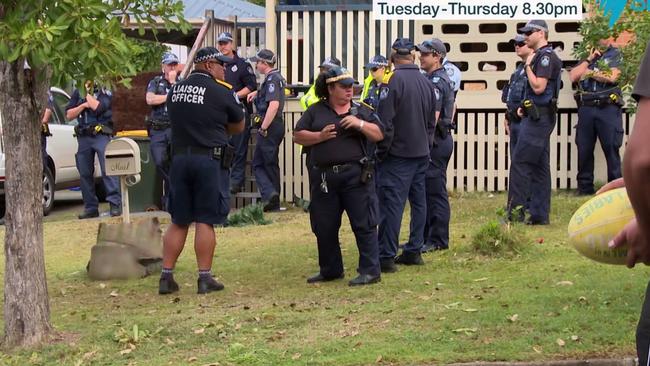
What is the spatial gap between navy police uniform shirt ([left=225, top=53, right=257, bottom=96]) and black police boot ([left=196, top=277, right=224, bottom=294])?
5.55 meters

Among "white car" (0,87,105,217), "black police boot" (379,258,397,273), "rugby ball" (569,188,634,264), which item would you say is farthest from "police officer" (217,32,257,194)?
"rugby ball" (569,188,634,264)

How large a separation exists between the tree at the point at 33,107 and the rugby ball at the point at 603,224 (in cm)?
345

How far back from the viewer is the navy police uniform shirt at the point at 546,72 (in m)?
11.0

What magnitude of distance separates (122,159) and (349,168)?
99.7 inches

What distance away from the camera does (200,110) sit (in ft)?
29.0

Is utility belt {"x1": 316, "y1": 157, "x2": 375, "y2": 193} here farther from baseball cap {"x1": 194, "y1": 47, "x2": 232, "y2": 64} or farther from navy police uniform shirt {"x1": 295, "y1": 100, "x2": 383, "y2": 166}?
baseball cap {"x1": 194, "y1": 47, "x2": 232, "y2": 64}

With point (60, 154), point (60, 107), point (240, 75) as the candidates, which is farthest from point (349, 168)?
point (60, 107)

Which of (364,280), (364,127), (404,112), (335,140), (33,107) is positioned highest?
→ (33,107)

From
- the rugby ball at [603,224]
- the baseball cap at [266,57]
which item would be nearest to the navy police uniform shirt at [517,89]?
the baseball cap at [266,57]

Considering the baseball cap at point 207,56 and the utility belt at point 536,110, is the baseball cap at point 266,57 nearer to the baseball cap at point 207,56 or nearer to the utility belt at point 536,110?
the utility belt at point 536,110

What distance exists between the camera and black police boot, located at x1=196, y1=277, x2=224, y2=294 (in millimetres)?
8977

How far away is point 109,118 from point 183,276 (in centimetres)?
527

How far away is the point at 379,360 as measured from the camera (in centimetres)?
655

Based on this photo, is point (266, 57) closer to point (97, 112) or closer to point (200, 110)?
point (97, 112)
